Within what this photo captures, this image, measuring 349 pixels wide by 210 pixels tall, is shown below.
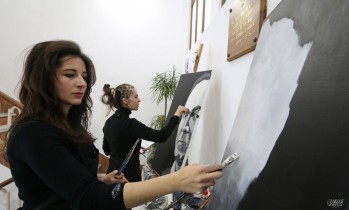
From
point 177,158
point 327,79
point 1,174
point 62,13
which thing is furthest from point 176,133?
point 62,13

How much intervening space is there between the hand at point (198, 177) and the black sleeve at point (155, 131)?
1.18 metres

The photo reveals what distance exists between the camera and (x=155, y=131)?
1902 mm

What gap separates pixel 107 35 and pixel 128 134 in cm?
312

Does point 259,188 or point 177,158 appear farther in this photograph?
point 177,158

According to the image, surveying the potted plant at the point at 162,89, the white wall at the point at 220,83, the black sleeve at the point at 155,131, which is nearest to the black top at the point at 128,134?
the black sleeve at the point at 155,131

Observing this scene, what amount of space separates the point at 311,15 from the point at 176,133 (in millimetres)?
1430

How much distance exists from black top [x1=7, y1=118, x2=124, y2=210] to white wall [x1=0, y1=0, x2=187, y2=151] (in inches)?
150

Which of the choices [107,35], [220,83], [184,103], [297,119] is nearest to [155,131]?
[184,103]

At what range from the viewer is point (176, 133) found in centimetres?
196

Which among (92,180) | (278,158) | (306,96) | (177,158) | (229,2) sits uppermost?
(229,2)

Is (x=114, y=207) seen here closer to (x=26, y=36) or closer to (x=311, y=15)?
(x=311, y=15)

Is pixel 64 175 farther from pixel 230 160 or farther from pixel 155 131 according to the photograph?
pixel 155 131

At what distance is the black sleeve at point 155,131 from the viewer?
1895 millimetres

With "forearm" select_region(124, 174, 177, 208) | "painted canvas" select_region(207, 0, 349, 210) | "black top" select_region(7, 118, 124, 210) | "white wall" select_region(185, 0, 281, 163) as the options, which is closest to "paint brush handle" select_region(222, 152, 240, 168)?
"painted canvas" select_region(207, 0, 349, 210)
